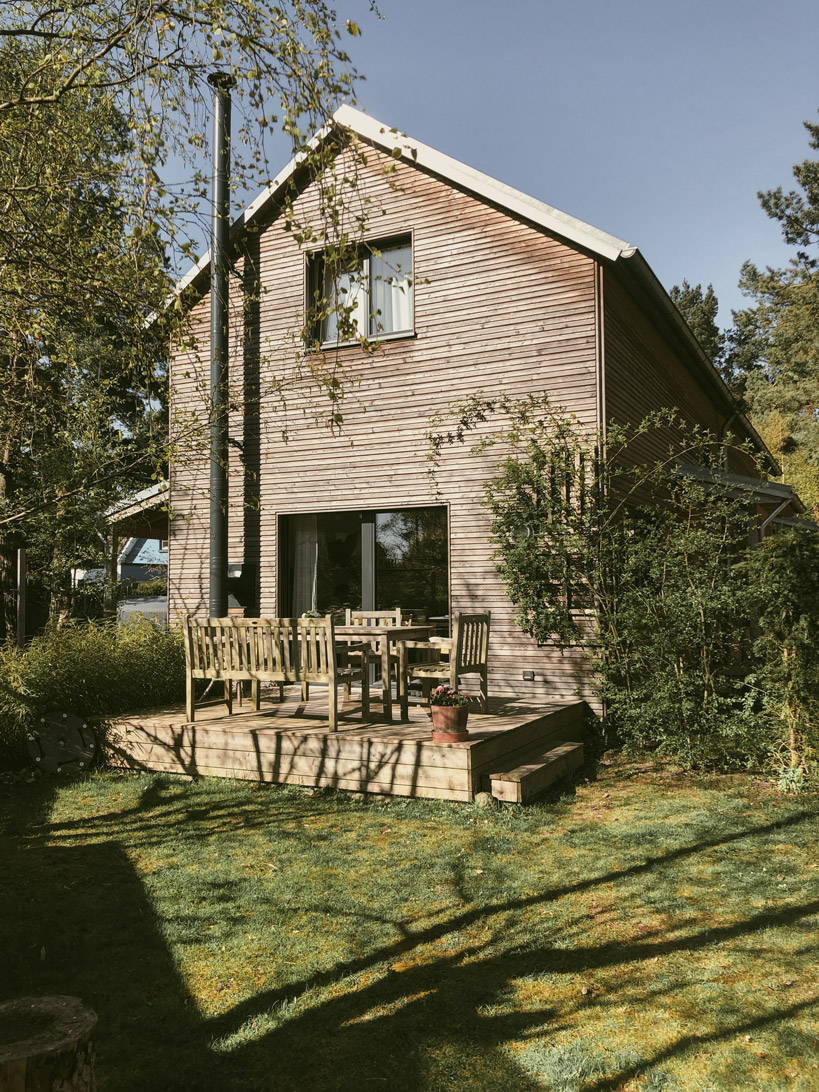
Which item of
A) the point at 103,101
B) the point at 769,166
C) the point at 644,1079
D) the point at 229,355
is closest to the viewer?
the point at 644,1079

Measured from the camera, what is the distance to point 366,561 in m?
10.3

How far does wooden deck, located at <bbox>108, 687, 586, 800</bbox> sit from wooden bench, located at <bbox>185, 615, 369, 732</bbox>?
0.28 metres

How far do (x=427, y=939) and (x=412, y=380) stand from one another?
724 centimetres

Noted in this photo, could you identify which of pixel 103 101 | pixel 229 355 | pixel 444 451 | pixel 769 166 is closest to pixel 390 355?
pixel 444 451

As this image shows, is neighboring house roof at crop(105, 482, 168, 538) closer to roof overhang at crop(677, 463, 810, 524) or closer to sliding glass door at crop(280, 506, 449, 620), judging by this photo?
sliding glass door at crop(280, 506, 449, 620)

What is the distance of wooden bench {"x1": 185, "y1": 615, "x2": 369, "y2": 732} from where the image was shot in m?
6.75

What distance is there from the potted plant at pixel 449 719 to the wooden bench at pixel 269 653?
928 mm

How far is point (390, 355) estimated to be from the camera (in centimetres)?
1016

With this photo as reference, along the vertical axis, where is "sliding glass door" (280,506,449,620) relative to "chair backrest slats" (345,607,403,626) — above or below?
above

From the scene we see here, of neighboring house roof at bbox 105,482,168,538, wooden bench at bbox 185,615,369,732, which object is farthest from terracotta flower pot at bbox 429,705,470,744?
neighboring house roof at bbox 105,482,168,538

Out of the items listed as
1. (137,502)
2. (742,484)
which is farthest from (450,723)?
(137,502)

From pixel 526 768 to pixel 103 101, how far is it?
18.4 ft

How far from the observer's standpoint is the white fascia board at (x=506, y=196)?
8695mm

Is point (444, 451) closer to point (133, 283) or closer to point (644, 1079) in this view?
point (133, 283)
